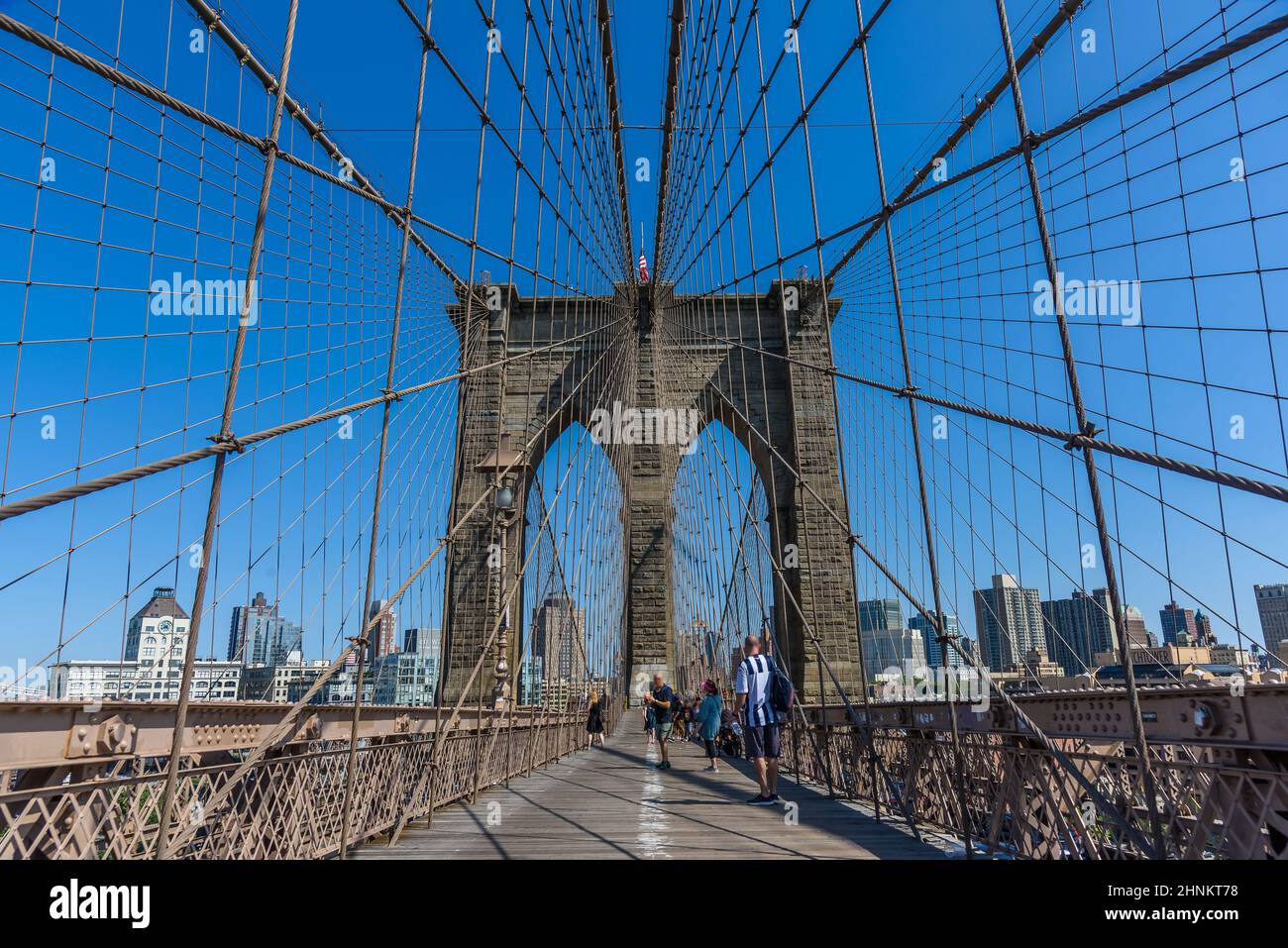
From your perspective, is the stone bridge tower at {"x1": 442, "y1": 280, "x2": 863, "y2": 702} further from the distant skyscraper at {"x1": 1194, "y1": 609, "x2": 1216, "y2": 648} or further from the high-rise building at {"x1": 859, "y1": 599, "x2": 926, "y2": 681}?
the distant skyscraper at {"x1": 1194, "y1": 609, "x2": 1216, "y2": 648}

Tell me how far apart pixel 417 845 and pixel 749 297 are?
17.9 metres

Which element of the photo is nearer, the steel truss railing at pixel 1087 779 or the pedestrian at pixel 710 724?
the steel truss railing at pixel 1087 779

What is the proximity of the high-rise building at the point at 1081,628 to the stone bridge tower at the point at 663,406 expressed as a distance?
420 centimetres

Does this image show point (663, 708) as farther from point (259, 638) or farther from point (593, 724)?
point (259, 638)

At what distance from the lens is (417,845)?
3.51m

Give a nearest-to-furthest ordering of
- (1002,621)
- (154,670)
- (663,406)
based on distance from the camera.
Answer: (154,670), (1002,621), (663,406)

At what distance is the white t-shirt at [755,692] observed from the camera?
5141 millimetres

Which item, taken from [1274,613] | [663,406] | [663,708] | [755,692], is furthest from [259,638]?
[1274,613]

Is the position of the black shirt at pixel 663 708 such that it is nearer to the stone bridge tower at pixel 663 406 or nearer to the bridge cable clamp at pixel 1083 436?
the bridge cable clamp at pixel 1083 436

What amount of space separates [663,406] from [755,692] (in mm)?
13334

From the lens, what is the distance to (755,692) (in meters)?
5.18

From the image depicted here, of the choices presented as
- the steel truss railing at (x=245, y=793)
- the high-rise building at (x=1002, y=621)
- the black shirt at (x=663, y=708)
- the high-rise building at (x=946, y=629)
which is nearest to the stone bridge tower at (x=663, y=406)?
the high-rise building at (x=946, y=629)
